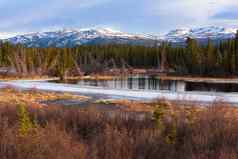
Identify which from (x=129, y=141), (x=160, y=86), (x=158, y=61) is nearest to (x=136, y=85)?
(x=160, y=86)

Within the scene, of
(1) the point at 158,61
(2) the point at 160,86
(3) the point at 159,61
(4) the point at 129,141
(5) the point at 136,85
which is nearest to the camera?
(4) the point at 129,141

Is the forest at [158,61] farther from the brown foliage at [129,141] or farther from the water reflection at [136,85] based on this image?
the brown foliage at [129,141]

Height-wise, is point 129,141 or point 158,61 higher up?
point 129,141

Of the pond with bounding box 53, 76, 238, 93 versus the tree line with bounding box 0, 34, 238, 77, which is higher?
the pond with bounding box 53, 76, 238, 93

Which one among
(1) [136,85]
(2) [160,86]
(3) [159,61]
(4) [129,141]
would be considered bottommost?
(3) [159,61]

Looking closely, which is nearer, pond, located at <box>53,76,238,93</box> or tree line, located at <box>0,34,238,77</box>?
pond, located at <box>53,76,238,93</box>

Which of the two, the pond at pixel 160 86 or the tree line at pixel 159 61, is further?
the tree line at pixel 159 61

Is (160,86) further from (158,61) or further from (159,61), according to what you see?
(159,61)

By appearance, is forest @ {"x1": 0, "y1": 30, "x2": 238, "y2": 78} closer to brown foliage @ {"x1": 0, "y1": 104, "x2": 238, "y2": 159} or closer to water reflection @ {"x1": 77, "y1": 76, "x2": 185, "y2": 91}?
water reflection @ {"x1": 77, "y1": 76, "x2": 185, "y2": 91}

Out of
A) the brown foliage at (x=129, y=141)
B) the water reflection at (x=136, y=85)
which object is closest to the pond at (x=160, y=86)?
the water reflection at (x=136, y=85)

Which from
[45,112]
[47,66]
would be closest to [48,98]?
[45,112]

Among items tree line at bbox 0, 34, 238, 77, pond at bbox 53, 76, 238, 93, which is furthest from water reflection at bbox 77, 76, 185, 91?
tree line at bbox 0, 34, 238, 77

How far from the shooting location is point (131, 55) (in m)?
113

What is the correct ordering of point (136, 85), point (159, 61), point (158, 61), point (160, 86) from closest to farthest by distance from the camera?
point (160, 86)
point (136, 85)
point (158, 61)
point (159, 61)
